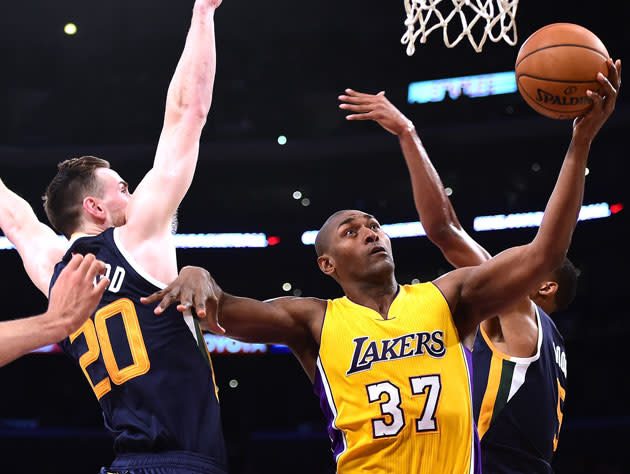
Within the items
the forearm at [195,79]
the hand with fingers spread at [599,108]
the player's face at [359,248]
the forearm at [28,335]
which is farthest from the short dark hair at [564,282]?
the forearm at [28,335]

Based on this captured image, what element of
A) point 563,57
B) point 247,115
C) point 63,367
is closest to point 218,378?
point 63,367

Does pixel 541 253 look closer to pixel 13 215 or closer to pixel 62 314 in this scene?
pixel 62 314

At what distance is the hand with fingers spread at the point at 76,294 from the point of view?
9.25 feet

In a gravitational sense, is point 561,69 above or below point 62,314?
above

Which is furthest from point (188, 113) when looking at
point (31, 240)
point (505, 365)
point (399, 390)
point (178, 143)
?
point (505, 365)

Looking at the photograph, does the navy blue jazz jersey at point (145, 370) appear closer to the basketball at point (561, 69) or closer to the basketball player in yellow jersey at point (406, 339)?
the basketball player in yellow jersey at point (406, 339)

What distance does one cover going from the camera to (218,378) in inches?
661

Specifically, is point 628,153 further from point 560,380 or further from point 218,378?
point 560,380

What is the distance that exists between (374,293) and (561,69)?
1.38 m

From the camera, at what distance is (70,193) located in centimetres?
361

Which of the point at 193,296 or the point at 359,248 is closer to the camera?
the point at 193,296

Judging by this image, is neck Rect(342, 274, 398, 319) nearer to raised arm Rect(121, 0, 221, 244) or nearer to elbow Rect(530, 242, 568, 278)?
elbow Rect(530, 242, 568, 278)

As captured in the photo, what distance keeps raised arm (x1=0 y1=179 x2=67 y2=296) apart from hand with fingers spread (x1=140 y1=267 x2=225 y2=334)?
0.87 m

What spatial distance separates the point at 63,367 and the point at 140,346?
14.9m
